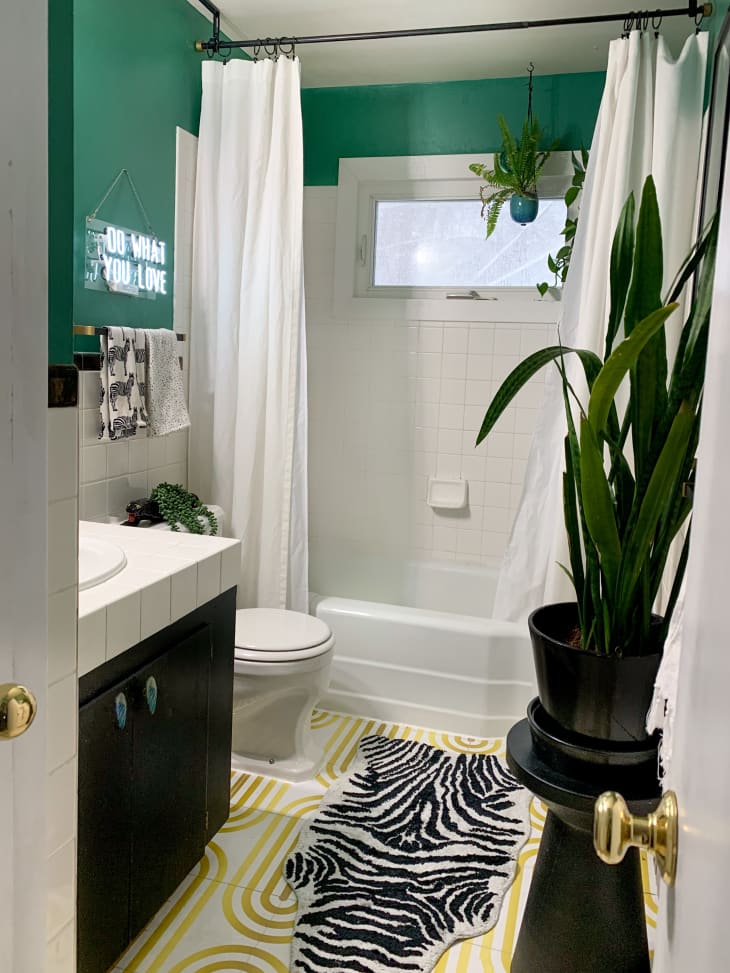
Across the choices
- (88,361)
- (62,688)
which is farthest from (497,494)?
(62,688)

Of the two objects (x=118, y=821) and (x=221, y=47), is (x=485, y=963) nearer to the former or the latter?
(x=118, y=821)

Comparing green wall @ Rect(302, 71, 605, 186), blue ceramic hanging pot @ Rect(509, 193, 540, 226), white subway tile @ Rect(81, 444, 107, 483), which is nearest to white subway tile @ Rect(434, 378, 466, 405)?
blue ceramic hanging pot @ Rect(509, 193, 540, 226)

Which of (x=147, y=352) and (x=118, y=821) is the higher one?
(x=147, y=352)

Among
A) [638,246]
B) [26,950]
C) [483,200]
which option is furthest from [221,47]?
[26,950]

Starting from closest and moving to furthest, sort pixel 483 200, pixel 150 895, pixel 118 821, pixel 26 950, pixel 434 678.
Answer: pixel 26 950, pixel 118 821, pixel 150 895, pixel 434 678, pixel 483 200

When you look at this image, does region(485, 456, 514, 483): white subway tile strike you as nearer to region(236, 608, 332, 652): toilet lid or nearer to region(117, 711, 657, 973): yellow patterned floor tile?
region(236, 608, 332, 652): toilet lid

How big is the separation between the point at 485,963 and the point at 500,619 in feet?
4.19

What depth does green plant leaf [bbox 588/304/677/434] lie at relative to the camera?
1196 mm

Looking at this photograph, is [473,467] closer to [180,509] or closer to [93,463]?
[180,509]

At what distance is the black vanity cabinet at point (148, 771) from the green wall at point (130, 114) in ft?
3.71

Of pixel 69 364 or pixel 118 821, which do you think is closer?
pixel 69 364

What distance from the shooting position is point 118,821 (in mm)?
1566


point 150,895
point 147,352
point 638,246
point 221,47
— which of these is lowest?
point 150,895

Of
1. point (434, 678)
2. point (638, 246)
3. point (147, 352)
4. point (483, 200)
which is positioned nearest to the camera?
point (638, 246)
